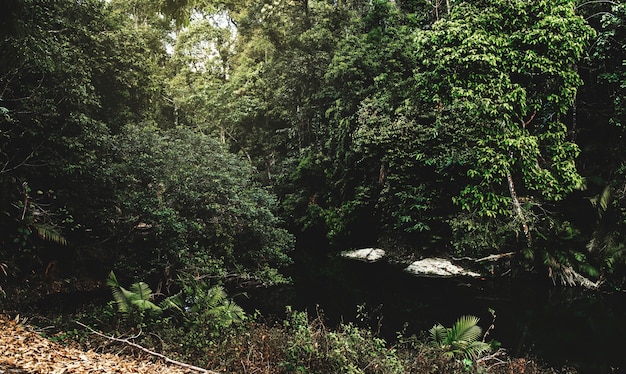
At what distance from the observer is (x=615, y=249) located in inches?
492

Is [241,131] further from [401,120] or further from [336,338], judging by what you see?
[336,338]

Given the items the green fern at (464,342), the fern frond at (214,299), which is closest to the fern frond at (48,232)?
the fern frond at (214,299)

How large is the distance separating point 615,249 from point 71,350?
14.1 meters

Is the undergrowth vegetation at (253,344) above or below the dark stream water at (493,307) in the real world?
above

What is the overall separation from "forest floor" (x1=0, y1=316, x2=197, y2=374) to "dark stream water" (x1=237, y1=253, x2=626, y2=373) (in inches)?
190

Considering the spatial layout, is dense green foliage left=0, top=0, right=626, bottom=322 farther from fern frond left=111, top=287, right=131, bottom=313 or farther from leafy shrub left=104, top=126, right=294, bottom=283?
fern frond left=111, top=287, right=131, bottom=313

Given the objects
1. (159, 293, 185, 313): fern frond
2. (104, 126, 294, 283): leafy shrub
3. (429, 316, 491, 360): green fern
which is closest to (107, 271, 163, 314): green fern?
(159, 293, 185, 313): fern frond

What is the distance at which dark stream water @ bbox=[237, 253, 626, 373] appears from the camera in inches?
345

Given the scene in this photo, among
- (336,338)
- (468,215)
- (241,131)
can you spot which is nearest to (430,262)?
(468,215)

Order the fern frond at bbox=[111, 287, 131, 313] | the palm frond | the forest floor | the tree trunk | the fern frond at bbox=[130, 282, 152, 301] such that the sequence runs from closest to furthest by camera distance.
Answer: the forest floor, the palm frond, the fern frond at bbox=[111, 287, 131, 313], the fern frond at bbox=[130, 282, 152, 301], the tree trunk

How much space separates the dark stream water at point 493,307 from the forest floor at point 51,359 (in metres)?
4.83

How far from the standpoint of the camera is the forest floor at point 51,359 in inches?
185

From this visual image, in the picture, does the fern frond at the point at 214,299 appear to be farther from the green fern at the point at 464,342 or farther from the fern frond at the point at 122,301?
the green fern at the point at 464,342

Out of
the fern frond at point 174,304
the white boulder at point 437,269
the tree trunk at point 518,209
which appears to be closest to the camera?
the fern frond at point 174,304
